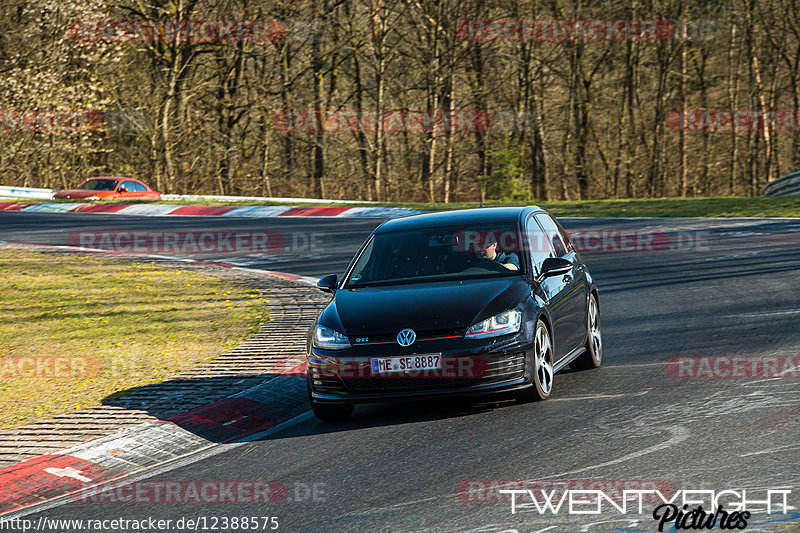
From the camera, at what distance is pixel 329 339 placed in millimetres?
7602

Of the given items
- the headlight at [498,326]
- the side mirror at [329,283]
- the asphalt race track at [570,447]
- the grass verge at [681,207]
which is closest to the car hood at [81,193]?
the grass verge at [681,207]

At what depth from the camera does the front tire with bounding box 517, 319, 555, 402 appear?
764 cm

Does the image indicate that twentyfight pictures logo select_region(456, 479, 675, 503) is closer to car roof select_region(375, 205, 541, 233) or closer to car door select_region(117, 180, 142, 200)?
car roof select_region(375, 205, 541, 233)

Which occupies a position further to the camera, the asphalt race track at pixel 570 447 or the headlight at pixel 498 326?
the headlight at pixel 498 326

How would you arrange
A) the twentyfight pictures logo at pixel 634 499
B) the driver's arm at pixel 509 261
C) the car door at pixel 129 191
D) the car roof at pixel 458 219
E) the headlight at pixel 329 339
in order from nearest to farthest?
1. the twentyfight pictures logo at pixel 634 499
2. the headlight at pixel 329 339
3. the driver's arm at pixel 509 261
4. the car roof at pixel 458 219
5. the car door at pixel 129 191

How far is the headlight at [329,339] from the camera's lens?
750 centimetres

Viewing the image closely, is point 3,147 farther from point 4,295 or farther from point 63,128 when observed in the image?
point 4,295

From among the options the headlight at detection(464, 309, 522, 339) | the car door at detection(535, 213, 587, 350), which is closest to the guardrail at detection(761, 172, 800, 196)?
the car door at detection(535, 213, 587, 350)

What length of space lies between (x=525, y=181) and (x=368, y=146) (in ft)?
36.3

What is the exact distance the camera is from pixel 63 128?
135ft

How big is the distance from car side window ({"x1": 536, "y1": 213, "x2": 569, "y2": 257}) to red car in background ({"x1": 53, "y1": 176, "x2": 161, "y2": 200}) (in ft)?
88.7

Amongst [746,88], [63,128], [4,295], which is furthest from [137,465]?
[746,88]

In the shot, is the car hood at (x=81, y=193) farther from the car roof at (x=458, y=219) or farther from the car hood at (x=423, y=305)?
the car hood at (x=423, y=305)

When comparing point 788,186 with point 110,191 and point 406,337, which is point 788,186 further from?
point 406,337
